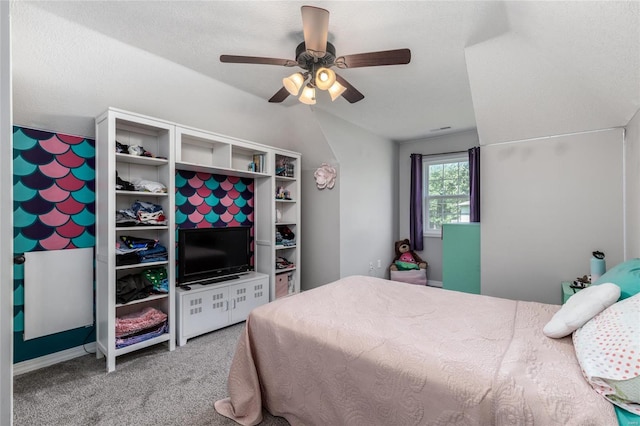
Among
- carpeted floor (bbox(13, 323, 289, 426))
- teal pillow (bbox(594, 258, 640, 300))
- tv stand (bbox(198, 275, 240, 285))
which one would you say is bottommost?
carpeted floor (bbox(13, 323, 289, 426))

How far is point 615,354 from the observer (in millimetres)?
1031

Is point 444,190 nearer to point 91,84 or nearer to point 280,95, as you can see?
point 280,95

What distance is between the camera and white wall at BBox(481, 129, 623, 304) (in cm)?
269

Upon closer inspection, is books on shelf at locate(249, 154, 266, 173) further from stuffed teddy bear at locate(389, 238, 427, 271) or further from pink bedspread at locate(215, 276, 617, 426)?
stuffed teddy bear at locate(389, 238, 427, 271)

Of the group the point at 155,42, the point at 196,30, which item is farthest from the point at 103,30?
the point at 196,30

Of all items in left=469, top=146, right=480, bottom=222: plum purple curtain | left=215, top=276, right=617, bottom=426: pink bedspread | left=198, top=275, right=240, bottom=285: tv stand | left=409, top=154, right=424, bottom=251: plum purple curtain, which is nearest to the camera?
left=215, top=276, right=617, bottom=426: pink bedspread

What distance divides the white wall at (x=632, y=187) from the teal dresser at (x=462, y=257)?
126 centimetres

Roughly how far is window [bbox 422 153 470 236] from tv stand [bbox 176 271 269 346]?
3.15 meters

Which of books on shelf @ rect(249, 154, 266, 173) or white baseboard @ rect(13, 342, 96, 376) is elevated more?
books on shelf @ rect(249, 154, 266, 173)

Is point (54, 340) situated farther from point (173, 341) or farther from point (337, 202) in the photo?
point (337, 202)

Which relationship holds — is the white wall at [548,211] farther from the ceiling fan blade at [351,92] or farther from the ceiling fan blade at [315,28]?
the ceiling fan blade at [315,28]

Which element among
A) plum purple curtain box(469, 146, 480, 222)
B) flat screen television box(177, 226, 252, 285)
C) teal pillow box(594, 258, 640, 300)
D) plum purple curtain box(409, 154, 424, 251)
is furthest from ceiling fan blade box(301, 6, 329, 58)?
plum purple curtain box(409, 154, 424, 251)

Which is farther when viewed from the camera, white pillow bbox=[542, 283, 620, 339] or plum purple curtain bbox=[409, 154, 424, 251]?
plum purple curtain bbox=[409, 154, 424, 251]

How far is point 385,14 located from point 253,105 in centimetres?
184
